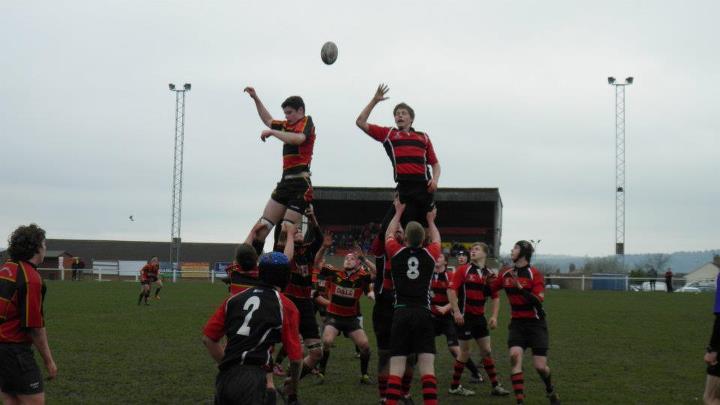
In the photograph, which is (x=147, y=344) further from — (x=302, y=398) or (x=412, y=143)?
(x=412, y=143)

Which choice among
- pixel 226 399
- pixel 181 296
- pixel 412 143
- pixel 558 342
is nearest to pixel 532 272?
pixel 412 143

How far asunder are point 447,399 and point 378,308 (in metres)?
2.45

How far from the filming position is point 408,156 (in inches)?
394

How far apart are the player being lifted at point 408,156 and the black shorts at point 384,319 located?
4.58 ft

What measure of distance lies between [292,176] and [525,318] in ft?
13.8

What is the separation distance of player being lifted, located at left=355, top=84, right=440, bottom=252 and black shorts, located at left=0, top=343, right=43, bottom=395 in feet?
15.2

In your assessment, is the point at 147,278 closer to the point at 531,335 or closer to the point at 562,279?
the point at 531,335

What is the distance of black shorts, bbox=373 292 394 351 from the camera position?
11133mm

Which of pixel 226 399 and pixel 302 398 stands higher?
pixel 226 399

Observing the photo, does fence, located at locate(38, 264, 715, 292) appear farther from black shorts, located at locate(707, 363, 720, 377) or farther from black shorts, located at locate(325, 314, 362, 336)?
black shorts, located at locate(707, 363, 720, 377)

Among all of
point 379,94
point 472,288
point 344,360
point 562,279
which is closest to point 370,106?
point 379,94

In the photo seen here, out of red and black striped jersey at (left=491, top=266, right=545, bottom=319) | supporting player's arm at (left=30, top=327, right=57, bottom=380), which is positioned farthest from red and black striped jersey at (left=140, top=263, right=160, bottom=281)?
supporting player's arm at (left=30, top=327, right=57, bottom=380)

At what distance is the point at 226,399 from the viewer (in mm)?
6855

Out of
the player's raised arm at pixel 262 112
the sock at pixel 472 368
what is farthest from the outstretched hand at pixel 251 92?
the sock at pixel 472 368
